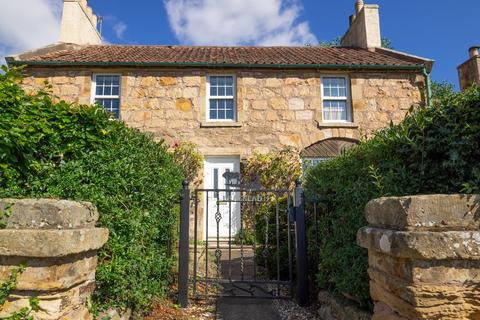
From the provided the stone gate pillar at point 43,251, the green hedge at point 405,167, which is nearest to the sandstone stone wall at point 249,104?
the green hedge at point 405,167

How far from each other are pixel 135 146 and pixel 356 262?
2583mm

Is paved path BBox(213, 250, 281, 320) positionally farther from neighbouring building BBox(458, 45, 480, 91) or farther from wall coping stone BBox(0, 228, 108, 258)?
neighbouring building BBox(458, 45, 480, 91)

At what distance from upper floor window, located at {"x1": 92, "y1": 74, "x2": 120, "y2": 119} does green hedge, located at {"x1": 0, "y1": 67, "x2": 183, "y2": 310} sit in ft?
24.1

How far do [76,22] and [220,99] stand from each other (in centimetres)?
634

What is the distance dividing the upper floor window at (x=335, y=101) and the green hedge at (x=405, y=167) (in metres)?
7.04

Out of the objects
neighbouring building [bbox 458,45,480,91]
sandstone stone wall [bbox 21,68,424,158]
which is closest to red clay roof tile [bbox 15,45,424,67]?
sandstone stone wall [bbox 21,68,424,158]

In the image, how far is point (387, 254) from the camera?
6.89 feet

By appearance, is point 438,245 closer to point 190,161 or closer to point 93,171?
point 93,171

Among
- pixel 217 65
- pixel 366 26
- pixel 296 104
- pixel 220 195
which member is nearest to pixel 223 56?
pixel 217 65

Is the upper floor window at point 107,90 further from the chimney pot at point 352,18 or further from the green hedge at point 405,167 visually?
the chimney pot at point 352,18

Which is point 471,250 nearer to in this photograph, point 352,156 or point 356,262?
point 356,262

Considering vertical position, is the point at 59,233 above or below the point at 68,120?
below

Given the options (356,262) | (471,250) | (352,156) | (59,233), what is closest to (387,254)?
(471,250)

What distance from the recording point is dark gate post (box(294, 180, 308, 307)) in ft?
15.2
